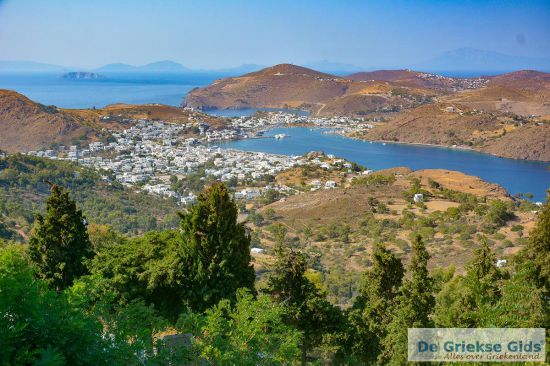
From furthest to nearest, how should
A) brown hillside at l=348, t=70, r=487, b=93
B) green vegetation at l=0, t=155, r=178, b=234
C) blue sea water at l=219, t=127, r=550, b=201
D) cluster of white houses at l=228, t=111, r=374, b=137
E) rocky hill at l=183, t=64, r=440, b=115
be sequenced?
brown hillside at l=348, t=70, r=487, b=93
rocky hill at l=183, t=64, r=440, b=115
cluster of white houses at l=228, t=111, r=374, b=137
blue sea water at l=219, t=127, r=550, b=201
green vegetation at l=0, t=155, r=178, b=234

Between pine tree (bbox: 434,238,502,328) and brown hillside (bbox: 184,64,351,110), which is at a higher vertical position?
brown hillside (bbox: 184,64,351,110)

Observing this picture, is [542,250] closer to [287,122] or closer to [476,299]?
[476,299]

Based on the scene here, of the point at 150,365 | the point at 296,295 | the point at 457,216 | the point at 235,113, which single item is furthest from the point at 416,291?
the point at 235,113

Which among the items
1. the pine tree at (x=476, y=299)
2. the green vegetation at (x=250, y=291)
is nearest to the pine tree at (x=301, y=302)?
the green vegetation at (x=250, y=291)

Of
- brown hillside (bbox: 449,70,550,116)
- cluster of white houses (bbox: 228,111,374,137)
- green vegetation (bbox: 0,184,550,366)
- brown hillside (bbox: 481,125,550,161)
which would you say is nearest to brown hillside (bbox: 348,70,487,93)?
brown hillside (bbox: 449,70,550,116)

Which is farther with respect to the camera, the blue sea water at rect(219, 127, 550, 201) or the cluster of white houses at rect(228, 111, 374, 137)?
the cluster of white houses at rect(228, 111, 374, 137)

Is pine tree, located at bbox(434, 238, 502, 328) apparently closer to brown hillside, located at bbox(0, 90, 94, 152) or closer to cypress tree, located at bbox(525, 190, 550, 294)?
cypress tree, located at bbox(525, 190, 550, 294)

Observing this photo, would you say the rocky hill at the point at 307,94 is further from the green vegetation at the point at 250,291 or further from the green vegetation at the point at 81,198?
the green vegetation at the point at 250,291

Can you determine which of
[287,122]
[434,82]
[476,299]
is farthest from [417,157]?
[434,82]
